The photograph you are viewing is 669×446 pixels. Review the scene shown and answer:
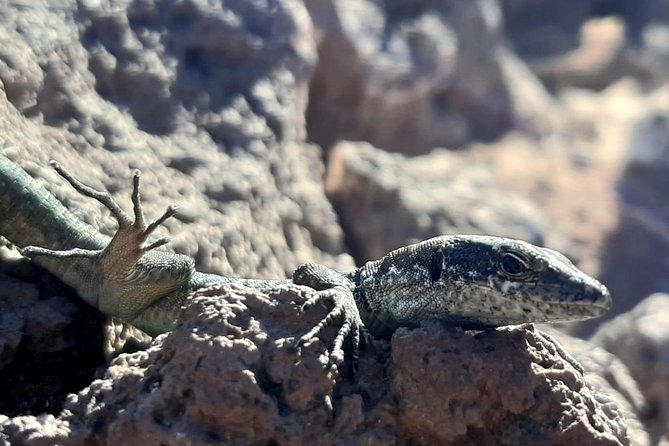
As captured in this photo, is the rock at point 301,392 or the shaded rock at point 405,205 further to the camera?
the shaded rock at point 405,205

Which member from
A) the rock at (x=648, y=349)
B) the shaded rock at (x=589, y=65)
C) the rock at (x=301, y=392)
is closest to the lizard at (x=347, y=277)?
the rock at (x=301, y=392)

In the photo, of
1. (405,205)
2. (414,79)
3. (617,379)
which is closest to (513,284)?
(617,379)

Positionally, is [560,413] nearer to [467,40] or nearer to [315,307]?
[315,307]

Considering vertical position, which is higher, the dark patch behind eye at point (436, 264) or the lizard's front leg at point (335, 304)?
the dark patch behind eye at point (436, 264)

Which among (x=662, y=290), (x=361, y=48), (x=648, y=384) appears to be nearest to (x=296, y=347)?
(x=648, y=384)

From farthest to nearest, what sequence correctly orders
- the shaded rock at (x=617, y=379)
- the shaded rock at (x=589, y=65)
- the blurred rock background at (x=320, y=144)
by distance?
the shaded rock at (x=589, y=65) → the shaded rock at (x=617, y=379) → the blurred rock background at (x=320, y=144)

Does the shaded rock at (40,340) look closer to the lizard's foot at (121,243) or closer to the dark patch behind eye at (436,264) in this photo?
the lizard's foot at (121,243)
